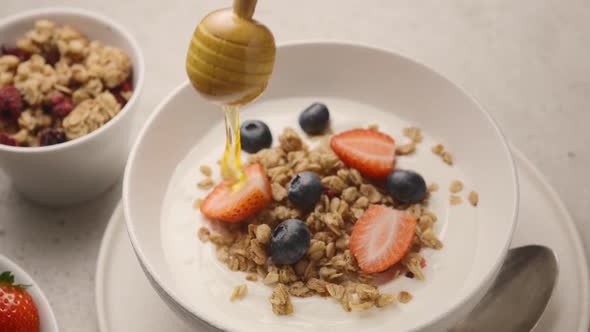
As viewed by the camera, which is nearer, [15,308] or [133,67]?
[15,308]

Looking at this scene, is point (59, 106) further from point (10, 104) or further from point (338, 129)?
point (338, 129)

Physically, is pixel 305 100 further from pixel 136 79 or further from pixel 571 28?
pixel 571 28

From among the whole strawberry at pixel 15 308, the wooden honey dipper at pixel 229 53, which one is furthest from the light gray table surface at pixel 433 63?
the wooden honey dipper at pixel 229 53

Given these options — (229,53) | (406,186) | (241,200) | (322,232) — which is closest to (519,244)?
(406,186)

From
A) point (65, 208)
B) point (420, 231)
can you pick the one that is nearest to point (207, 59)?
point (420, 231)

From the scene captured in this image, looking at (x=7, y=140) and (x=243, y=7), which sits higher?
(x=243, y=7)

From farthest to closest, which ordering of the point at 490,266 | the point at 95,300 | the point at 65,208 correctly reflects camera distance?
the point at 65,208 → the point at 95,300 → the point at 490,266

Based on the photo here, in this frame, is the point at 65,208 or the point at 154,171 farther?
the point at 65,208
